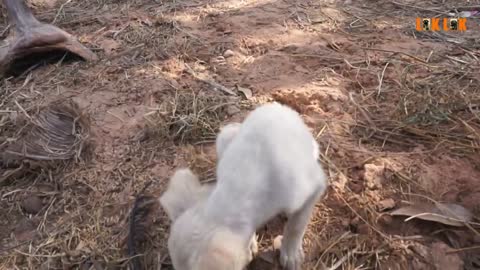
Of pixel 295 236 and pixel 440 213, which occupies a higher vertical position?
pixel 295 236

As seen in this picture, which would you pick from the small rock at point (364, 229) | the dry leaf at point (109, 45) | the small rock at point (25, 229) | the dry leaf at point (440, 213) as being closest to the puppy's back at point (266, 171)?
the small rock at point (364, 229)

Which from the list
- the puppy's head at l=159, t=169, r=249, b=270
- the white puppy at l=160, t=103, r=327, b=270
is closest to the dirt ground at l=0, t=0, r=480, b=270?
the white puppy at l=160, t=103, r=327, b=270

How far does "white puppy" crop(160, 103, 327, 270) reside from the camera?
1.71 m

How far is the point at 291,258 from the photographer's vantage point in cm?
221

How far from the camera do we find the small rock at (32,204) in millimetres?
2850

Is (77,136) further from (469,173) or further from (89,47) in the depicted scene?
(469,173)

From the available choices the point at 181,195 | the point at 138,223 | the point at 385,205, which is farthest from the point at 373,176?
the point at 138,223

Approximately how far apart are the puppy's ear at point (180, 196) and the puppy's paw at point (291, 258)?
1.88 feet

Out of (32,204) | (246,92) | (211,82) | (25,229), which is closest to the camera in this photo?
(25,229)

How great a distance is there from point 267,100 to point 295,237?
1.33 meters

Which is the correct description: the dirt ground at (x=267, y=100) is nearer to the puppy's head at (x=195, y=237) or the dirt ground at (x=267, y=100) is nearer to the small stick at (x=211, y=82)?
the small stick at (x=211, y=82)

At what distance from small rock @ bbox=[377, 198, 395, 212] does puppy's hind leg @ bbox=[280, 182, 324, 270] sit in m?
0.50

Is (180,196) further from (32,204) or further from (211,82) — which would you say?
(211,82)

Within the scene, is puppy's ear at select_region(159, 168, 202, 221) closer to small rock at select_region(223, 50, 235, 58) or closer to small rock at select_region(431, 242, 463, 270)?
small rock at select_region(431, 242, 463, 270)
